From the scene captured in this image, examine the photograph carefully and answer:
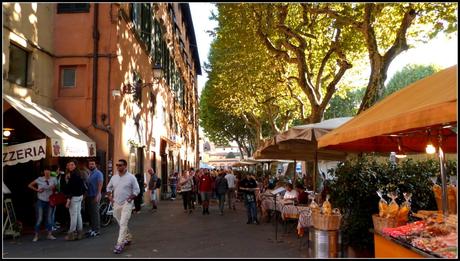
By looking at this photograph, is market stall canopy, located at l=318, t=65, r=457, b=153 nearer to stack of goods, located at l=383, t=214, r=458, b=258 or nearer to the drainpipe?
stack of goods, located at l=383, t=214, r=458, b=258

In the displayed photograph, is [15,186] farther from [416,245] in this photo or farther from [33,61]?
[416,245]

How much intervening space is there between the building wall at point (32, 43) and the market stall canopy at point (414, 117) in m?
8.42

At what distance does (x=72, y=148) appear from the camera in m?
12.2

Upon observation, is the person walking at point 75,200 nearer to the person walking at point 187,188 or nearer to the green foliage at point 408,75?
the person walking at point 187,188

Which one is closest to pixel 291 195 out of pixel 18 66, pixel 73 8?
pixel 18 66

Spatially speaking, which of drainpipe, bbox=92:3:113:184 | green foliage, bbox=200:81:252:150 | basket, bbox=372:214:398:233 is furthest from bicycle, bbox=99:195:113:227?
green foliage, bbox=200:81:252:150

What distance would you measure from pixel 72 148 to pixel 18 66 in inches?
107

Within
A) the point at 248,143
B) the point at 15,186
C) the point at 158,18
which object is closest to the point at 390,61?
the point at 15,186

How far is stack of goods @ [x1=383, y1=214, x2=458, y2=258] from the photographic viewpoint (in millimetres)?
4855

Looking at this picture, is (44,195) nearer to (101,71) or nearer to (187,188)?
(101,71)

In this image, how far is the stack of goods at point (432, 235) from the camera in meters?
4.86

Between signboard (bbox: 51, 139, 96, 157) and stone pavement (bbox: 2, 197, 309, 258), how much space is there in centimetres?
196

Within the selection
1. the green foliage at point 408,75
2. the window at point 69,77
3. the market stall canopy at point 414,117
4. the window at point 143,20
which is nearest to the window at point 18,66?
the window at point 69,77

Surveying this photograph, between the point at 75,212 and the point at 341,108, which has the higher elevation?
the point at 341,108
